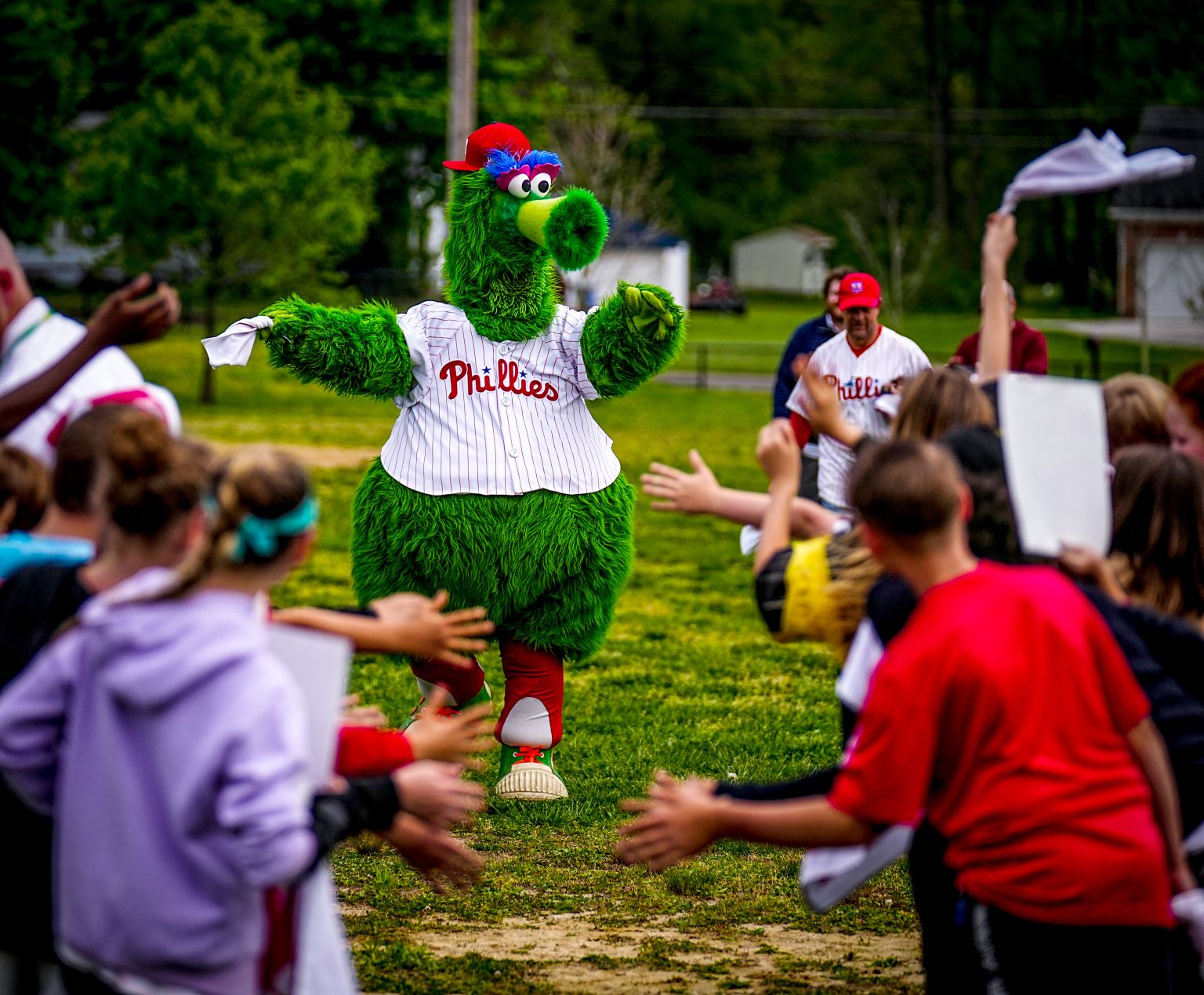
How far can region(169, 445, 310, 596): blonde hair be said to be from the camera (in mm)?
2459

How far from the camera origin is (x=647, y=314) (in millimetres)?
5328

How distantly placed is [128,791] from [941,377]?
1897 mm

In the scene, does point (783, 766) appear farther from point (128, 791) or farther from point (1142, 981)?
point (128, 791)

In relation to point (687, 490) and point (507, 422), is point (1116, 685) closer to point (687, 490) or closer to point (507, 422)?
point (687, 490)

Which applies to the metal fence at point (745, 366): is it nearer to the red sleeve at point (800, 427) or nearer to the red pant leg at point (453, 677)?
the red sleeve at point (800, 427)

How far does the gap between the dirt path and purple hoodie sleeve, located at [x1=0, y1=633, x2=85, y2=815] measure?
71.4 inches

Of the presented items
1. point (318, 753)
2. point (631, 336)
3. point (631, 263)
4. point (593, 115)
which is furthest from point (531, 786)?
point (593, 115)

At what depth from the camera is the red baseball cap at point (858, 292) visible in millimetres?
7398

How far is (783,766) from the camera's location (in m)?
5.93

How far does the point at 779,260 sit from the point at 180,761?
69171 millimetres

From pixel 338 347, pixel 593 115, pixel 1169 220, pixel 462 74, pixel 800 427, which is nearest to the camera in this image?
pixel 338 347

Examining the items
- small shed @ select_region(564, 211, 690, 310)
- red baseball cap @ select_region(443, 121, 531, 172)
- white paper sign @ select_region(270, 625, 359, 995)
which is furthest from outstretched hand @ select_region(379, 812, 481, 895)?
small shed @ select_region(564, 211, 690, 310)

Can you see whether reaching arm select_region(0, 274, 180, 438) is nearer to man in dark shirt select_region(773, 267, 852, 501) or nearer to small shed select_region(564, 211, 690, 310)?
man in dark shirt select_region(773, 267, 852, 501)

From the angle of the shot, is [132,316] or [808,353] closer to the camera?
[132,316]
